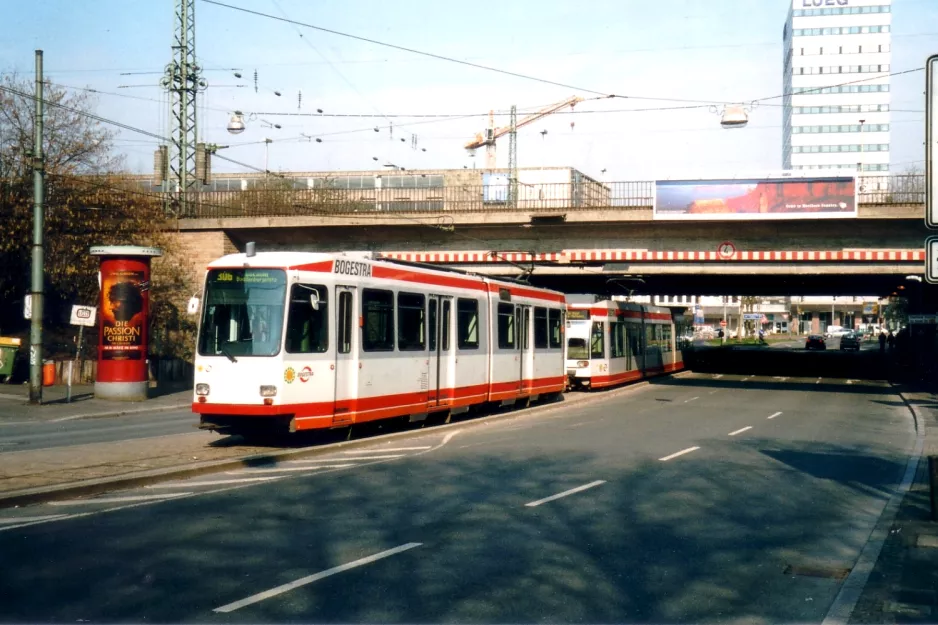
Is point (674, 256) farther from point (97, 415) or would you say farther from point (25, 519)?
point (25, 519)

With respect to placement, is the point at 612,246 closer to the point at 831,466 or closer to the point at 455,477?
the point at 831,466

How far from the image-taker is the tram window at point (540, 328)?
26.0m

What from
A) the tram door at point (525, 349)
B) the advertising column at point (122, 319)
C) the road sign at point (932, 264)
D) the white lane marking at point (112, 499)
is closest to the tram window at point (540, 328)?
the tram door at point (525, 349)

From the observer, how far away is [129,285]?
26688 mm

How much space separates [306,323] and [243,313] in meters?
0.99

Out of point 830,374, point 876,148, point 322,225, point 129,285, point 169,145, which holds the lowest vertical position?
point 830,374

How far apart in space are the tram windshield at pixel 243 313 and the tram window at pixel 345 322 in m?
1.30

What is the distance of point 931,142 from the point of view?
360 inches

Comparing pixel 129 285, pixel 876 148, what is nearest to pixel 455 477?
pixel 129 285

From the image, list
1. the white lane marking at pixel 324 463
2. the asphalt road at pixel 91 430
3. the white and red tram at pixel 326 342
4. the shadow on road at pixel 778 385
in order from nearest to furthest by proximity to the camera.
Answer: the white lane marking at pixel 324 463
the white and red tram at pixel 326 342
the asphalt road at pixel 91 430
the shadow on road at pixel 778 385

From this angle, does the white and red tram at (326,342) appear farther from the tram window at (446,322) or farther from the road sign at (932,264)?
the road sign at (932,264)

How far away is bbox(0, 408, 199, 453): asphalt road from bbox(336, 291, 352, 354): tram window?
447 centimetres

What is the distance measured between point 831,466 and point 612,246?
696 inches

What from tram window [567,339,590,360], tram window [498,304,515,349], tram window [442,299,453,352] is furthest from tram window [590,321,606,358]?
tram window [442,299,453,352]
